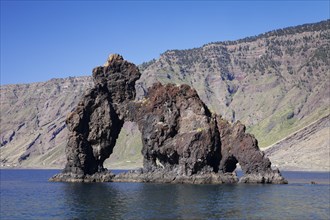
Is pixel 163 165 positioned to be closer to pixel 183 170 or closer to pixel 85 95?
pixel 183 170

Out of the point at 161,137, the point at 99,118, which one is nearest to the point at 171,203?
→ the point at 161,137

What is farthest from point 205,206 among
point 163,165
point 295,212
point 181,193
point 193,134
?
point 163,165

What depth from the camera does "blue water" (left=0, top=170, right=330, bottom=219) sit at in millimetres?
77562

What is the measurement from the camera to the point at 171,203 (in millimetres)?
92188

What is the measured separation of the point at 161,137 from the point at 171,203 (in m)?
48.7

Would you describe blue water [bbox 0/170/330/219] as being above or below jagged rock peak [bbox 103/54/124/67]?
below

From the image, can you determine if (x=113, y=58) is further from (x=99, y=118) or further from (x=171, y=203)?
(x=171, y=203)

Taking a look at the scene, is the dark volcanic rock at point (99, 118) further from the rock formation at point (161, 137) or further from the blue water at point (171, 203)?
the blue water at point (171, 203)

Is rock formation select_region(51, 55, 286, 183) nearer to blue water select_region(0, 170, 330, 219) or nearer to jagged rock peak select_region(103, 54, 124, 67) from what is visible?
jagged rock peak select_region(103, 54, 124, 67)

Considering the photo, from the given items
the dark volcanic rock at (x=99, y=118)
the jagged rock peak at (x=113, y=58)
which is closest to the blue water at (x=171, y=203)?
the dark volcanic rock at (x=99, y=118)

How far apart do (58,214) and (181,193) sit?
117 ft

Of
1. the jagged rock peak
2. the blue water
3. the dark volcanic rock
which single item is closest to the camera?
the blue water

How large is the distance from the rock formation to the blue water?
1374 centimetres

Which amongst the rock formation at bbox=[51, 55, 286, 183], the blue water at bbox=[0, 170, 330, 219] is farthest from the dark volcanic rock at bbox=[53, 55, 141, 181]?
the blue water at bbox=[0, 170, 330, 219]
